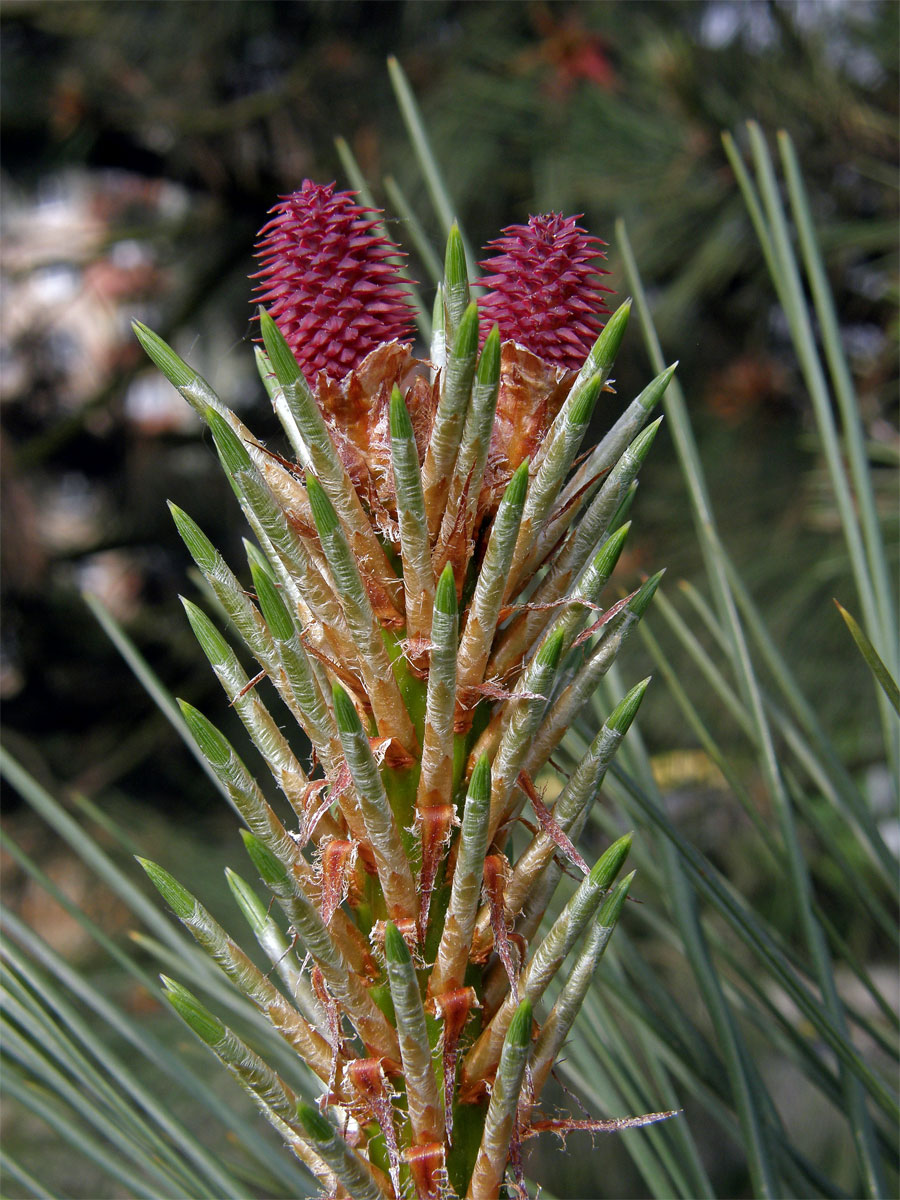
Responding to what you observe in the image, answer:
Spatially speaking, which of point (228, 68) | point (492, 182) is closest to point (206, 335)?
point (228, 68)

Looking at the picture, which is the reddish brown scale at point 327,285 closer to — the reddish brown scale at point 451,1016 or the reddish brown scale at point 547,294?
the reddish brown scale at point 547,294

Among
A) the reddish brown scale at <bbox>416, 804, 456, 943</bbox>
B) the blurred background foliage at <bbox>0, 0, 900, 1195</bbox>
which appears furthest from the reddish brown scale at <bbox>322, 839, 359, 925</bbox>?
the blurred background foliage at <bbox>0, 0, 900, 1195</bbox>

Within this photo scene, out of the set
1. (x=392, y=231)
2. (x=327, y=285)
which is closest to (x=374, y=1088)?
(x=327, y=285)

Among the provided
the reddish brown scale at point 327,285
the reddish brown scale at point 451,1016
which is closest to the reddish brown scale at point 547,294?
the reddish brown scale at point 327,285

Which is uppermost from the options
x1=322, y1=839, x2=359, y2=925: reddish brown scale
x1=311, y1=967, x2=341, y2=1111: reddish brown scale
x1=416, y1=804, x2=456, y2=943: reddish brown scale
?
x1=322, y1=839, x2=359, y2=925: reddish brown scale

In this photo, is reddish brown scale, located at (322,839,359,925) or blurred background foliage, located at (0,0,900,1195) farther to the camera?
blurred background foliage, located at (0,0,900,1195)

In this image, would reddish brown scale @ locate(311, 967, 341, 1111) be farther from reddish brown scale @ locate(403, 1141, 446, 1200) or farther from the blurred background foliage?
the blurred background foliage

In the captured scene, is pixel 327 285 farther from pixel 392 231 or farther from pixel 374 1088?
pixel 392 231
